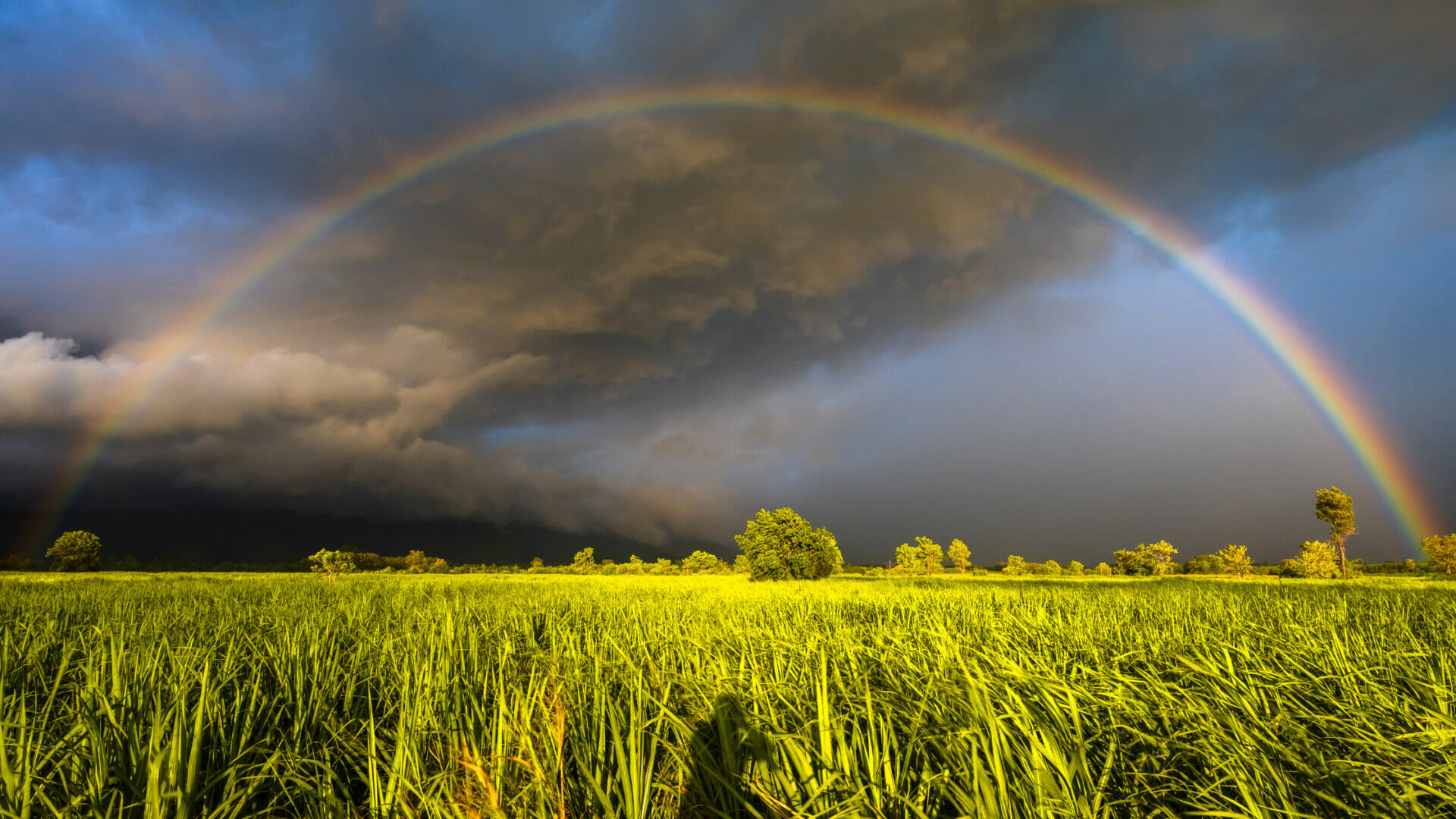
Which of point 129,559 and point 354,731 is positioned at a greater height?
point 354,731

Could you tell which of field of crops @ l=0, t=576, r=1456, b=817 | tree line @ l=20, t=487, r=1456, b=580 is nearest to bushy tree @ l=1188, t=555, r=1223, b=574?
tree line @ l=20, t=487, r=1456, b=580

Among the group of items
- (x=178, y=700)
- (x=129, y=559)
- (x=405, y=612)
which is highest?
(x=178, y=700)

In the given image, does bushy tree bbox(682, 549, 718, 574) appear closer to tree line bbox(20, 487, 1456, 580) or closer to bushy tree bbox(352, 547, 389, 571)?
tree line bbox(20, 487, 1456, 580)

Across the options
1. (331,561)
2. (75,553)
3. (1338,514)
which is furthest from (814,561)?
(75,553)

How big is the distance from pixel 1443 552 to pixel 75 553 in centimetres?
15597

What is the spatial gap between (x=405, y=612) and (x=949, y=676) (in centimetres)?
882

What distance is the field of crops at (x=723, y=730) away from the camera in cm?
236

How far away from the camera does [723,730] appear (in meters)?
2.66

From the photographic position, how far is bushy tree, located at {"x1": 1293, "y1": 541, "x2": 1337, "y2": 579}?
5838 centimetres

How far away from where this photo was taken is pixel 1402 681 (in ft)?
15.7

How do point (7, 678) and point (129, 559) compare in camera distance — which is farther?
point (129, 559)

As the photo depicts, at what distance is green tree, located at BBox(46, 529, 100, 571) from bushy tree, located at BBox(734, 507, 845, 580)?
88.1m

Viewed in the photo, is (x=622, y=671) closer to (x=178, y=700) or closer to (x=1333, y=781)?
(x=178, y=700)

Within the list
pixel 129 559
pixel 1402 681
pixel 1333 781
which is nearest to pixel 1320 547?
pixel 1402 681
